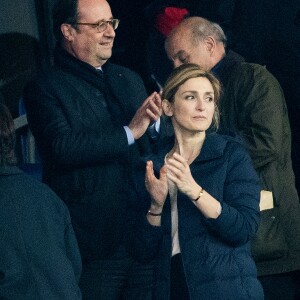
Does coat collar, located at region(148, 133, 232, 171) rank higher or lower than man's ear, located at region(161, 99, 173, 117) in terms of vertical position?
lower

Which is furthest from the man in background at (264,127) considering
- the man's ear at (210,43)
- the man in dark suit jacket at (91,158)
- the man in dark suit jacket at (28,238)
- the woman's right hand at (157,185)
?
the man in dark suit jacket at (28,238)

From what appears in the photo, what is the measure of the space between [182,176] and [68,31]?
1.27 metres

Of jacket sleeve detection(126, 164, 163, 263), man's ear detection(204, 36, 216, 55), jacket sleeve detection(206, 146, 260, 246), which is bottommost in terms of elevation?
jacket sleeve detection(126, 164, 163, 263)

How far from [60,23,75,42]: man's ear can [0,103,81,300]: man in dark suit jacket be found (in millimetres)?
968

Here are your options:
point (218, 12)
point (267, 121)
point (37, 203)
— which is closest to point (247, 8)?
point (218, 12)

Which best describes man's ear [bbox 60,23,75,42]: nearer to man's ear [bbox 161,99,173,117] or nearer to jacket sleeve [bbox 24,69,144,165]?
jacket sleeve [bbox 24,69,144,165]

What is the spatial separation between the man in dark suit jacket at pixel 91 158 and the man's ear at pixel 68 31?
11 cm

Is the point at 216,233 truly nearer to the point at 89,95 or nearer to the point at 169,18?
the point at 89,95

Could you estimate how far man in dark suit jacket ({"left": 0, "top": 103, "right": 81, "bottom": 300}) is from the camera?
3842mm

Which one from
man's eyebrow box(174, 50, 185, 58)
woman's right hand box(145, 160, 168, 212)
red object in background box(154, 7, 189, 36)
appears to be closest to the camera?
woman's right hand box(145, 160, 168, 212)

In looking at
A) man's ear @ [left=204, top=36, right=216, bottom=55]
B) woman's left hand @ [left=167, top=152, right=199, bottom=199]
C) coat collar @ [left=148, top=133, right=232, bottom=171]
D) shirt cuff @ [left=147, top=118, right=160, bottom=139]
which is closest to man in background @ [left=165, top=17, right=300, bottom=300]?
man's ear @ [left=204, top=36, right=216, bottom=55]

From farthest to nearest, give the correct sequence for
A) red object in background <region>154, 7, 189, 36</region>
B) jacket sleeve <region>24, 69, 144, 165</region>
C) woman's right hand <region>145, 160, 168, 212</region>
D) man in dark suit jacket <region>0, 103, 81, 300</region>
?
red object in background <region>154, 7, 189, 36</region> → jacket sleeve <region>24, 69, 144, 165</region> → woman's right hand <region>145, 160, 168, 212</region> → man in dark suit jacket <region>0, 103, 81, 300</region>

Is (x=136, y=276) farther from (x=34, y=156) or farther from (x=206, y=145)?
(x=34, y=156)

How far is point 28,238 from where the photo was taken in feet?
12.8
